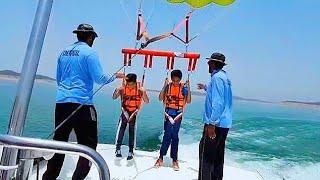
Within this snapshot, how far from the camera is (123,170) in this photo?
436cm

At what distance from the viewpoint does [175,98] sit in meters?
4.91

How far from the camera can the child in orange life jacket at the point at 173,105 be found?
184 inches

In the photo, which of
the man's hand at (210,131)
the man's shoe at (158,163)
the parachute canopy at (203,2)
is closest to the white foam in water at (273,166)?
the man's shoe at (158,163)

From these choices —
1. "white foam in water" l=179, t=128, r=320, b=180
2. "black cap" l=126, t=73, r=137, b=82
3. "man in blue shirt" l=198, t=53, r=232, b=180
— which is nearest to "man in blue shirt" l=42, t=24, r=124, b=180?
"man in blue shirt" l=198, t=53, r=232, b=180

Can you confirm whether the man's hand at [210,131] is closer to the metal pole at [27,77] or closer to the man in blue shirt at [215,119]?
the man in blue shirt at [215,119]

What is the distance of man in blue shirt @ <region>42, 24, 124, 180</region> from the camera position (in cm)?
272

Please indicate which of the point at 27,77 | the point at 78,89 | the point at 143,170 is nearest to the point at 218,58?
the point at 78,89

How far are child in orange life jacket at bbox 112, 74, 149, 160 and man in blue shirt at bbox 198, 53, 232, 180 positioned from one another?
61.8 inches

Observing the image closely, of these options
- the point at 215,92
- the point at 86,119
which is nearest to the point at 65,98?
the point at 86,119

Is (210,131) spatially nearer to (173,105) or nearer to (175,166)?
(175,166)

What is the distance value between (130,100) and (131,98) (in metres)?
0.04

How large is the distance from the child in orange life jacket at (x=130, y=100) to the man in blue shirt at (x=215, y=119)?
157 cm

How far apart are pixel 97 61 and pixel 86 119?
0.41m

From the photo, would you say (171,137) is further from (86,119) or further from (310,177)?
(310,177)
